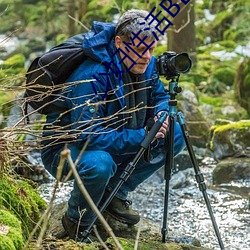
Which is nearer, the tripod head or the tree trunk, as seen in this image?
the tripod head

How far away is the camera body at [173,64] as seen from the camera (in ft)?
10.7

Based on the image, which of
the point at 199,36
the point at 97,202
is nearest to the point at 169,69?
the point at 97,202

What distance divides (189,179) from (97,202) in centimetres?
314

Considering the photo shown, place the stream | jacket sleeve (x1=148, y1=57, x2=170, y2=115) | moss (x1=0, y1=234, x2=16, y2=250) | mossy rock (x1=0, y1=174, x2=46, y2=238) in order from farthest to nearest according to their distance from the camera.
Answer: the stream < jacket sleeve (x1=148, y1=57, x2=170, y2=115) < mossy rock (x1=0, y1=174, x2=46, y2=238) < moss (x1=0, y1=234, x2=16, y2=250)

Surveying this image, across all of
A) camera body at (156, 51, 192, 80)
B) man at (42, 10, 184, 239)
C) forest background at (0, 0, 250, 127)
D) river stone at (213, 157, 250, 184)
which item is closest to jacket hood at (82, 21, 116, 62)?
man at (42, 10, 184, 239)

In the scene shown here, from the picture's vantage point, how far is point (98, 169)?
3201mm

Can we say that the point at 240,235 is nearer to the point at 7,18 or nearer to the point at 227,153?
the point at 227,153

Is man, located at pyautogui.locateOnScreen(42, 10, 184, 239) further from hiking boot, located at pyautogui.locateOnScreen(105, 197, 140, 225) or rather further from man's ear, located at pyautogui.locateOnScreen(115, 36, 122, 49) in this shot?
hiking boot, located at pyautogui.locateOnScreen(105, 197, 140, 225)

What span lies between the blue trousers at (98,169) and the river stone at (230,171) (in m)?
2.61

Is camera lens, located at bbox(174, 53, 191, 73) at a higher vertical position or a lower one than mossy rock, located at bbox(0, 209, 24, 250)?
higher

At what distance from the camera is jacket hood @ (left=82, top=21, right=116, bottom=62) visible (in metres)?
3.33

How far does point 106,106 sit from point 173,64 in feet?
1.49

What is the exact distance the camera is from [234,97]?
382 inches

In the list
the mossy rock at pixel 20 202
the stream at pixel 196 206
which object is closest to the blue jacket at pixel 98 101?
the mossy rock at pixel 20 202
